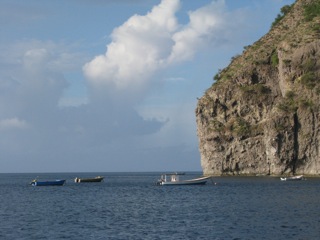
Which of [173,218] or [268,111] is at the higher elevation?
[268,111]

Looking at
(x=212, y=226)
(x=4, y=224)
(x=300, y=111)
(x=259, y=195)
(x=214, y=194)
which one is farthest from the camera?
(x=300, y=111)

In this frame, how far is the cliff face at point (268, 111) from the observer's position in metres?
119

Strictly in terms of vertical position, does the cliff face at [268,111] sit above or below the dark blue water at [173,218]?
above

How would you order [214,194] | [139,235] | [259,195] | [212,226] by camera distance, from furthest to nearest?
[214,194]
[259,195]
[212,226]
[139,235]

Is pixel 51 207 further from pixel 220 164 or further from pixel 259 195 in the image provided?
pixel 220 164

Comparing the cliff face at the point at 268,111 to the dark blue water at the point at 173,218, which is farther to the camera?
the cliff face at the point at 268,111

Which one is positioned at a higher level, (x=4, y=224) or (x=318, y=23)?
(x=318, y=23)

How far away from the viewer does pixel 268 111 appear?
129m

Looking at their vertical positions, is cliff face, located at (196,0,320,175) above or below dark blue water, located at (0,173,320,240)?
above

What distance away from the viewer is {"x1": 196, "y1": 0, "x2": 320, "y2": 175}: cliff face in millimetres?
118562

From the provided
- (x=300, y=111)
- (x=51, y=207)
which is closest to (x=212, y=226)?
(x=51, y=207)

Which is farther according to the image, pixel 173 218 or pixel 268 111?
pixel 268 111

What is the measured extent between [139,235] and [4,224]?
13.4 meters

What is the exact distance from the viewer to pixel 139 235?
42.4 metres
